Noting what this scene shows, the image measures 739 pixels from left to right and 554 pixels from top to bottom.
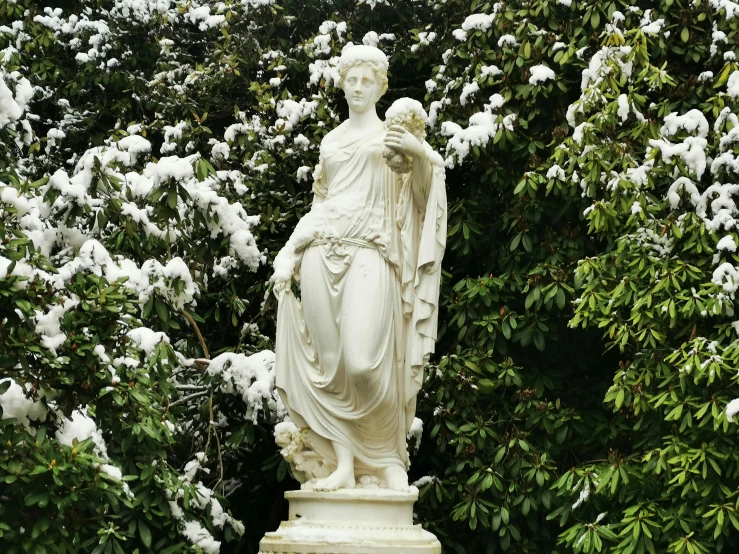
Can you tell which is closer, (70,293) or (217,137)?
(70,293)

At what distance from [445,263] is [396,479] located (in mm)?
3999

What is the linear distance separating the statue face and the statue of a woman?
0.04 feet

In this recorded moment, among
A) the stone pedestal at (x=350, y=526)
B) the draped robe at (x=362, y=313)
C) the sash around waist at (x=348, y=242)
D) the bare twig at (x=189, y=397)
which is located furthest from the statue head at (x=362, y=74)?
the bare twig at (x=189, y=397)

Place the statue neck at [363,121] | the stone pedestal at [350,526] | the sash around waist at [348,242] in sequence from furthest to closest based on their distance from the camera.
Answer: the statue neck at [363,121]
the sash around waist at [348,242]
the stone pedestal at [350,526]

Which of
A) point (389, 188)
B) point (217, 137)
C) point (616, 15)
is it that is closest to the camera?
point (389, 188)

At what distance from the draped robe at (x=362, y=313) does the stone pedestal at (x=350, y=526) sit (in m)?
0.31

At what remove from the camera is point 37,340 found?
7969 mm

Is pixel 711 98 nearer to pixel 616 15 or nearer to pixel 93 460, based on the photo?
pixel 616 15

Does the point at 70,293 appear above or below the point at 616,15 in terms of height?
below

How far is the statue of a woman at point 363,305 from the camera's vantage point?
813 cm

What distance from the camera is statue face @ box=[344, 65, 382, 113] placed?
8.50m

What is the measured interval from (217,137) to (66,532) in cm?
596

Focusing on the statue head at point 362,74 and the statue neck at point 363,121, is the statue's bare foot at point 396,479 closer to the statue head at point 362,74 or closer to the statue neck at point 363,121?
the statue neck at point 363,121

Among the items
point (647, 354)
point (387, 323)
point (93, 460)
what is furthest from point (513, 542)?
point (93, 460)
